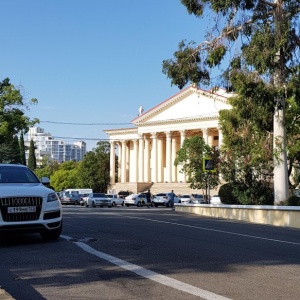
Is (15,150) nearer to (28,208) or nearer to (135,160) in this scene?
(135,160)

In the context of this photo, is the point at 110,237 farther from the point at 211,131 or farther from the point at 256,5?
the point at 211,131

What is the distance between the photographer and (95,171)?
93875 mm

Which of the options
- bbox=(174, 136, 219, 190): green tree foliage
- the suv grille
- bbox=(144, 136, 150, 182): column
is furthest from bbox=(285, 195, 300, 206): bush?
bbox=(144, 136, 150, 182): column

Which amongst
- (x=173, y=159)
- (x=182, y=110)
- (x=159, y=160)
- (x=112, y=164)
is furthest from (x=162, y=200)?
(x=112, y=164)

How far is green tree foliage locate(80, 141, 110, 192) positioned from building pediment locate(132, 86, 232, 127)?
36.5 feet

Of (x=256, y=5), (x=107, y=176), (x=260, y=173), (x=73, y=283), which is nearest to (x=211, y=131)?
(x=107, y=176)

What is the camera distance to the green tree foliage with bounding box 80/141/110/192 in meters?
92.9

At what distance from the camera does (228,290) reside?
677 cm

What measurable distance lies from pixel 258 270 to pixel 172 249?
102 inches

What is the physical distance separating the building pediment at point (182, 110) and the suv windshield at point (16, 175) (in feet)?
221

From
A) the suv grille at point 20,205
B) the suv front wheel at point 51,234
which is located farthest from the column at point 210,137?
the suv grille at point 20,205

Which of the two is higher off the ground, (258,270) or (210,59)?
(210,59)

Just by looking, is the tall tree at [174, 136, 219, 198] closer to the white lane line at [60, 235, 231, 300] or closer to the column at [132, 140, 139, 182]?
the column at [132, 140, 139, 182]

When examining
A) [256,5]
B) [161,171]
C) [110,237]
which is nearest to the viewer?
[110,237]
